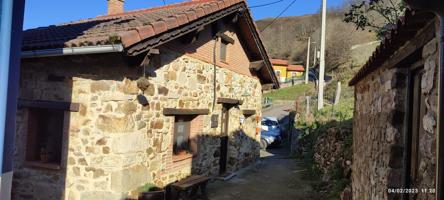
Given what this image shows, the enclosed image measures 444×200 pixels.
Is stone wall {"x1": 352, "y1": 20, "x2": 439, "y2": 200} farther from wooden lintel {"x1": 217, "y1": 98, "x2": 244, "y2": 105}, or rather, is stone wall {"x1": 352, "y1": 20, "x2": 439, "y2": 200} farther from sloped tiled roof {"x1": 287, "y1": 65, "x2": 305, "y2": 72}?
sloped tiled roof {"x1": 287, "y1": 65, "x2": 305, "y2": 72}

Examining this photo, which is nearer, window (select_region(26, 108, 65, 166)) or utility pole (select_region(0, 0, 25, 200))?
utility pole (select_region(0, 0, 25, 200))

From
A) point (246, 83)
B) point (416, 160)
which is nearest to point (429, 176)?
point (416, 160)

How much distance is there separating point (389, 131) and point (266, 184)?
6.66m

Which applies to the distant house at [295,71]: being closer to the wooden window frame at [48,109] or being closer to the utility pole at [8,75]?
the wooden window frame at [48,109]

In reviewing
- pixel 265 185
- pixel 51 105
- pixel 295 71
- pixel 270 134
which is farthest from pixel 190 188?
pixel 295 71

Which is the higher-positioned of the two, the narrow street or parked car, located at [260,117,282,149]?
parked car, located at [260,117,282,149]

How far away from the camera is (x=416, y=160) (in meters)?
3.41

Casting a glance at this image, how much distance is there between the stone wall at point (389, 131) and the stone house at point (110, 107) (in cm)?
371

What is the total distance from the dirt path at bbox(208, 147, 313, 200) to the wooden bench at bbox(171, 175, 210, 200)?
0.28 m

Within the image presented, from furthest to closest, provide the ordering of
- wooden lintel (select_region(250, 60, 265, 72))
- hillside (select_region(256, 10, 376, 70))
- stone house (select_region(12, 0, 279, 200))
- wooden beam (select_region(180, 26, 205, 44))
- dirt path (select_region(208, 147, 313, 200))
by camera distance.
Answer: hillside (select_region(256, 10, 376, 70))
wooden lintel (select_region(250, 60, 265, 72))
dirt path (select_region(208, 147, 313, 200))
wooden beam (select_region(180, 26, 205, 44))
stone house (select_region(12, 0, 279, 200))

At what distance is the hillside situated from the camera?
4038cm

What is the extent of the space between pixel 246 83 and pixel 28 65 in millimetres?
6696

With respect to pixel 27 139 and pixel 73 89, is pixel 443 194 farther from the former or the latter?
pixel 27 139

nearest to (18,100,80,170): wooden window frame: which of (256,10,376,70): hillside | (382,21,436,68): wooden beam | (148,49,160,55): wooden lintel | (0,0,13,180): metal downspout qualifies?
(148,49,160,55): wooden lintel
